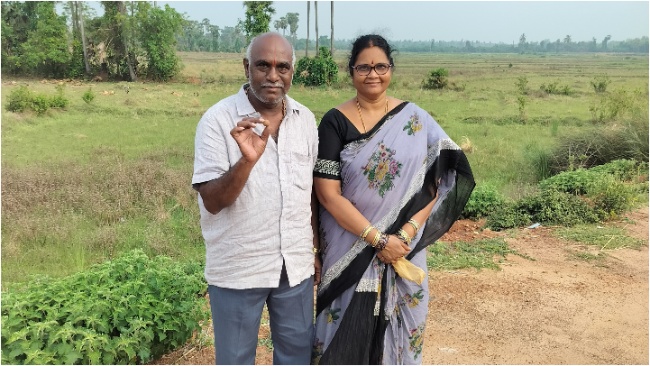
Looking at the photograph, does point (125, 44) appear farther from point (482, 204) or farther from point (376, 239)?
point (376, 239)

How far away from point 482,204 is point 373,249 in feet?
15.1

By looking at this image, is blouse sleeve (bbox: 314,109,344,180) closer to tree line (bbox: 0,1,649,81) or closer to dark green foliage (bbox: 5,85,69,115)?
dark green foliage (bbox: 5,85,69,115)

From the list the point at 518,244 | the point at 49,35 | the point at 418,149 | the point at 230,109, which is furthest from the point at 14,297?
the point at 49,35

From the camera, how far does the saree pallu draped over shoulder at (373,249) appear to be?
2.29 m

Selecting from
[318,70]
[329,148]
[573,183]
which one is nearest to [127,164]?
[573,183]

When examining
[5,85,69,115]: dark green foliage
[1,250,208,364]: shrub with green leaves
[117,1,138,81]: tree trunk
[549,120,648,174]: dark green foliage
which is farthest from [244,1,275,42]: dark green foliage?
[1,250,208,364]: shrub with green leaves

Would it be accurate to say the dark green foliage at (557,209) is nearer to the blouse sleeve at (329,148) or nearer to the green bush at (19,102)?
the blouse sleeve at (329,148)

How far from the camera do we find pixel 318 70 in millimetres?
24781

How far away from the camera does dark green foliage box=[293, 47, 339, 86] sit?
24734mm

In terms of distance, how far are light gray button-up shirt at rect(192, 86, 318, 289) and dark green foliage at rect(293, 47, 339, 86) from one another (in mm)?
23138

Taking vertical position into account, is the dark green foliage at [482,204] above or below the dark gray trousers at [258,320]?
below

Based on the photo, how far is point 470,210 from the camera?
6.61 meters

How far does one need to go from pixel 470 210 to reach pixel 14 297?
5073mm

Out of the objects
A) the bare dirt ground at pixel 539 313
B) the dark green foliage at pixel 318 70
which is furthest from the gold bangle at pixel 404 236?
the dark green foliage at pixel 318 70
